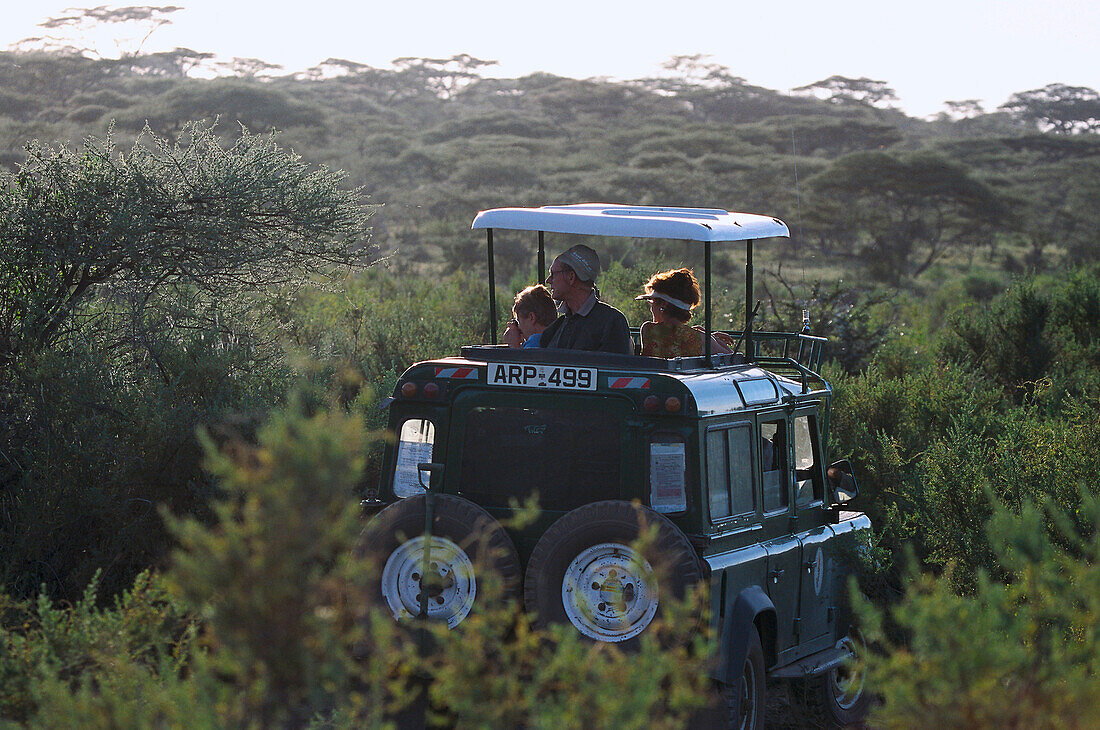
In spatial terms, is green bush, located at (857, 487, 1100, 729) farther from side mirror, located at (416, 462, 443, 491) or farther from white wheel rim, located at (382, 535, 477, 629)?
side mirror, located at (416, 462, 443, 491)

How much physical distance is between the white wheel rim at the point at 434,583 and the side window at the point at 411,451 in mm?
548

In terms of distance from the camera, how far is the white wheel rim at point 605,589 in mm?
4160

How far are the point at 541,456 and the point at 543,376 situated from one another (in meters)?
0.31

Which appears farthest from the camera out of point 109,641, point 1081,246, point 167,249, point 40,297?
point 1081,246

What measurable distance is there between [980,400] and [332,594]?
895cm

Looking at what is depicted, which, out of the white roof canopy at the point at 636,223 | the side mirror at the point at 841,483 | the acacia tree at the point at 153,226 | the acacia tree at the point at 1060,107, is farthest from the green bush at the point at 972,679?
the acacia tree at the point at 1060,107

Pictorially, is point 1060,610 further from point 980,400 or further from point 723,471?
point 980,400

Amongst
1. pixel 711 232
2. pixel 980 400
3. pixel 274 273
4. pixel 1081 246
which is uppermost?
pixel 711 232

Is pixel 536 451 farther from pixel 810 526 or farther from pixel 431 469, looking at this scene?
pixel 810 526

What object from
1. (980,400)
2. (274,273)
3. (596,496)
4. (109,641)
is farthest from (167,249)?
(980,400)

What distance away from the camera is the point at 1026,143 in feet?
144

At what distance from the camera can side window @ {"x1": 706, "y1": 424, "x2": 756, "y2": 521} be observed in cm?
469

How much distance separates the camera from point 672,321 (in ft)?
19.5

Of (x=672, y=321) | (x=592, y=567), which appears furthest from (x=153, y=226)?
(x=592, y=567)
